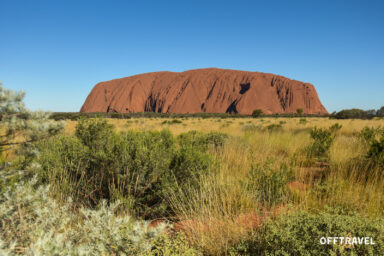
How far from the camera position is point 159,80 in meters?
99.2

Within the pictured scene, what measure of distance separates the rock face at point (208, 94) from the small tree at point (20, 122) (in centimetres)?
8340

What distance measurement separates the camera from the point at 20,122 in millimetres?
1299

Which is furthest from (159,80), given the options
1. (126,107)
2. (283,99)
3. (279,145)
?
(279,145)

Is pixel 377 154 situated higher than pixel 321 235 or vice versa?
pixel 377 154

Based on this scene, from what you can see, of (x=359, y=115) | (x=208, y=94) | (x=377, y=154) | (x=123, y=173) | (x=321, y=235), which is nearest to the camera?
(x=321, y=235)

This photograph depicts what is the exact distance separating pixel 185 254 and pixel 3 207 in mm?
1518

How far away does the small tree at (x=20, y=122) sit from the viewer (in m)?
1.30

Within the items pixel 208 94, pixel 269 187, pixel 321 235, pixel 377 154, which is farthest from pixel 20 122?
pixel 208 94

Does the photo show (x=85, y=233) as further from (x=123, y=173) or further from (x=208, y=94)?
(x=208, y=94)

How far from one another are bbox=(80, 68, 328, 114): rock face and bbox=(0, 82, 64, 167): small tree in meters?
83.4

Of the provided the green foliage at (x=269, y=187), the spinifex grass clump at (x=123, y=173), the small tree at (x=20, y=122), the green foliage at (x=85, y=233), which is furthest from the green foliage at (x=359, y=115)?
the small tree at (x=20, y=122)

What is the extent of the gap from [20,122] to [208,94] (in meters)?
91.9

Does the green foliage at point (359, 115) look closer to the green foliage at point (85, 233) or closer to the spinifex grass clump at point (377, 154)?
the spinifex grass clump at point (377, 154)

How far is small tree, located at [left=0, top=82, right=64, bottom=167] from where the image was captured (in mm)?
1296
